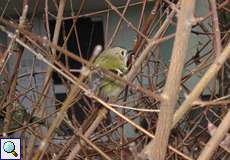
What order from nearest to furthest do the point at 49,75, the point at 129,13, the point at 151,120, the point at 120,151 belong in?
1. the point at 49,75
2. the point at 120,151
3. the point at 151,120
4. the point at 129,13

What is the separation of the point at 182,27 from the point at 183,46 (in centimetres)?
3

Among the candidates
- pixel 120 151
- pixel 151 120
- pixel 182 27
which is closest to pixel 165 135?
pixel 182 27

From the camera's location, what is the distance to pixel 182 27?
0.78 meters

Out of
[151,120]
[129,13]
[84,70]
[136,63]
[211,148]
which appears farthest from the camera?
[129,13]

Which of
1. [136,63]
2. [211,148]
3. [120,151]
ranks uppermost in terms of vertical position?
[136,63]

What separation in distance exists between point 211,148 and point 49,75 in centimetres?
72

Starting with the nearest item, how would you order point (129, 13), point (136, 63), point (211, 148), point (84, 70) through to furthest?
point (84, 70) → point (211, 148) → point (136, 63) → point (129, 13)

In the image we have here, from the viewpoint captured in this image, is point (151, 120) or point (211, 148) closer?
point (211, 148)

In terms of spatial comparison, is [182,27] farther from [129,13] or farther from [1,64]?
[129,13]

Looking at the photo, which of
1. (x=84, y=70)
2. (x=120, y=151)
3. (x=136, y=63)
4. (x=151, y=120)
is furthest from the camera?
(x=151, y=120)

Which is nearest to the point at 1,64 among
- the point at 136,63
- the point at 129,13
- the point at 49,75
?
the point at 49,75

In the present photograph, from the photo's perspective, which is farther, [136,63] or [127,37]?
[127,37]

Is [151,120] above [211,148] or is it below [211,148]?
below

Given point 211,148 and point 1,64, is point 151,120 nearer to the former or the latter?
point 1,64
